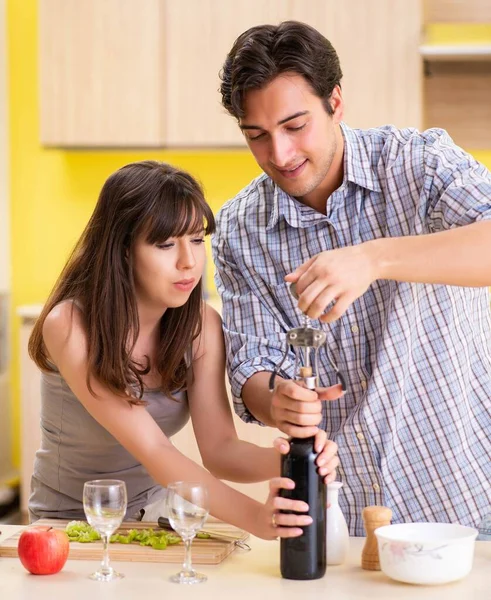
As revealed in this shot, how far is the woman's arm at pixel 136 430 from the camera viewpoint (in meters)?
1.72

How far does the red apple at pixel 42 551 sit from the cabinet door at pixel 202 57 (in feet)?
8.80

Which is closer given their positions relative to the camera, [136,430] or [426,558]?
[426,558]

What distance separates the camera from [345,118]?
12.8 ft

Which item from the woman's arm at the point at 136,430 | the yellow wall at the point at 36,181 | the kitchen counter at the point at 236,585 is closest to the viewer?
the kitchen counter at the point at 236,585

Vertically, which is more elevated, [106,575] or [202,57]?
[202,57]

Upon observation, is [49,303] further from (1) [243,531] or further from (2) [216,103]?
(2) [216,103]

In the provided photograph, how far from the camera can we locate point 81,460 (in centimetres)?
205

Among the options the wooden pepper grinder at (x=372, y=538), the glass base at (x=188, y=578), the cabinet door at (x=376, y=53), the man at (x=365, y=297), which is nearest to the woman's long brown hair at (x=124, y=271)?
the man at (x=365, y=297)

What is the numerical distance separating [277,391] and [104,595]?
430 mm

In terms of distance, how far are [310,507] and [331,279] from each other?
14.1 inches

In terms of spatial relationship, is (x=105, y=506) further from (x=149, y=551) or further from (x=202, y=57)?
(x=202, y=57)

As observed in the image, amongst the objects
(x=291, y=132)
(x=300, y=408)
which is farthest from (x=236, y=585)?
(x=291, y=132)

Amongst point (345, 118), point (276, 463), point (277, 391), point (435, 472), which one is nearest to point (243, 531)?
point (276, 463)

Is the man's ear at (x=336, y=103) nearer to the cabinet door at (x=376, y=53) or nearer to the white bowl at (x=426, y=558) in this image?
the white bowl at (x=426, y=558)
